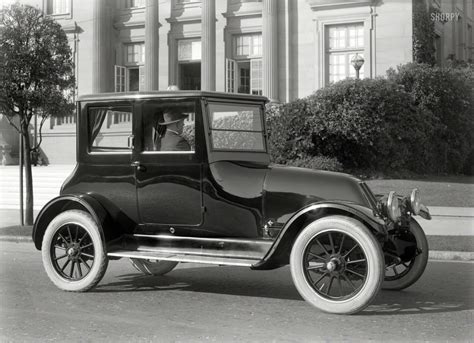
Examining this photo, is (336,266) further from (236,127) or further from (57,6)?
(57,6)

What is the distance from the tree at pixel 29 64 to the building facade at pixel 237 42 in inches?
506

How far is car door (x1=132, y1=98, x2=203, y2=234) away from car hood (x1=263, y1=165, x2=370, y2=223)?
2.31 ft

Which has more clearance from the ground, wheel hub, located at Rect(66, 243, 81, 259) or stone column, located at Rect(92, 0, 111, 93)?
stone column, located at Rect(92, 0, 111, 93)

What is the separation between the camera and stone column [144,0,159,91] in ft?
83.0

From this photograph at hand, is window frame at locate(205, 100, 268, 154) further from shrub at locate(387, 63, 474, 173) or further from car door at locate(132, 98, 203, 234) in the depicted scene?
shrub at locate(387, 63, 474, 173)

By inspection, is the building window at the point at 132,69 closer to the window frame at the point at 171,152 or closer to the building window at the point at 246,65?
the building window at the point at 246,65

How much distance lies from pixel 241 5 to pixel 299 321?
71.0ft

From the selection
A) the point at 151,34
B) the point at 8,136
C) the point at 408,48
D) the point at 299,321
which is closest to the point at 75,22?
the point at 151,34

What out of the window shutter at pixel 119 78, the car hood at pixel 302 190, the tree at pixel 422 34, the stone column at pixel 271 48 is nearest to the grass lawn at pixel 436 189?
the tree at pixel 422 34

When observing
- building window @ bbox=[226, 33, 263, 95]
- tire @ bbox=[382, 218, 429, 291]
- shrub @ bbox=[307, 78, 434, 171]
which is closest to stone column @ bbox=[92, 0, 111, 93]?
building window @ bbox=[226, 33, 263, 95]

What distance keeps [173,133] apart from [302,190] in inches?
58.8

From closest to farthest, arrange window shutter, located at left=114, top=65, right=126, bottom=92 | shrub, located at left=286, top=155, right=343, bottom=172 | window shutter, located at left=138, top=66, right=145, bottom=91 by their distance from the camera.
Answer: shrub, located at left=286, top=155, right=343, bottom=172, window shutter, located at left=114, top=65, right=126, bottom=92, window shutter, located at left=138, top=66, right=145, bottom=91

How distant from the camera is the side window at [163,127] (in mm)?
5879

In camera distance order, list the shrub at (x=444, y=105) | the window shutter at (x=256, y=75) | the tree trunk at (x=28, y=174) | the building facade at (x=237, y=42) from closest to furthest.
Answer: the tree trunk at (x=28, y=174)
the shrub at (x=444, y=105)
the building facade at (x=237, y=42)
the window shutter at (x=256, y=75)
